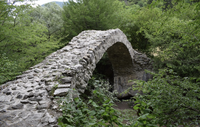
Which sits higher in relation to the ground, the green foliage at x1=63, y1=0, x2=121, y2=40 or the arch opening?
the green foliage at x1=63, y1=0, x2=121, y2=40

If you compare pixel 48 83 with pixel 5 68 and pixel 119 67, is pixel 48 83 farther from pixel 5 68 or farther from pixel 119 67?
pixel 119 67

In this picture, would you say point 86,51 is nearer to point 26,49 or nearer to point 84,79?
point 84,79

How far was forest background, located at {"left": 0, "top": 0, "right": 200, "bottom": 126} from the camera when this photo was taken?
1.78 metres

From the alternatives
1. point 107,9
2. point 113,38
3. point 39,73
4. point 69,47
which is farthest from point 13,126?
point 107,9

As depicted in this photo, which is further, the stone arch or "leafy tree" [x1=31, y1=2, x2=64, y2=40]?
"leafy tree" [x1=31, y1=2, x2=64, y2=40]

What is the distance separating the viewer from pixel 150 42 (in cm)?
689

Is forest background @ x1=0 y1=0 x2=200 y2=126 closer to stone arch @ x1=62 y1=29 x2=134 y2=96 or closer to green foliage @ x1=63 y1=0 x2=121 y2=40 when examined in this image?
green foliage @ x1=63 y1=0 x2=121 y2=40

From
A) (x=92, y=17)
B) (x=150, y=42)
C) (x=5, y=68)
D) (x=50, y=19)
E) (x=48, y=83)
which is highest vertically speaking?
(x=50, y=19)

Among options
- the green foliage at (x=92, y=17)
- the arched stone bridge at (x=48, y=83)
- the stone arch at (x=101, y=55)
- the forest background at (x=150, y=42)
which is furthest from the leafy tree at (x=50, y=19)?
the arched stone bridge at (x=48, y=83)

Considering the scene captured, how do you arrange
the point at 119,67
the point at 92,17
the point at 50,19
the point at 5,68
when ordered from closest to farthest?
the point at 5,68
the point at 92,17
the point at 119,67
the point at 50,19

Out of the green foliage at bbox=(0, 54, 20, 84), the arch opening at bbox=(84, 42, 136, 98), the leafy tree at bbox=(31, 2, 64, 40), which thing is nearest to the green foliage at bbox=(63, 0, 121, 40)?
the leafy tree at bbox=(31, 2, 64, 40)

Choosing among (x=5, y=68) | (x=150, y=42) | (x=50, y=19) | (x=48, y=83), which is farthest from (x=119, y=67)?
(x=50, y=19)

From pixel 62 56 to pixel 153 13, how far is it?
6.80 m

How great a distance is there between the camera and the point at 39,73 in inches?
116
